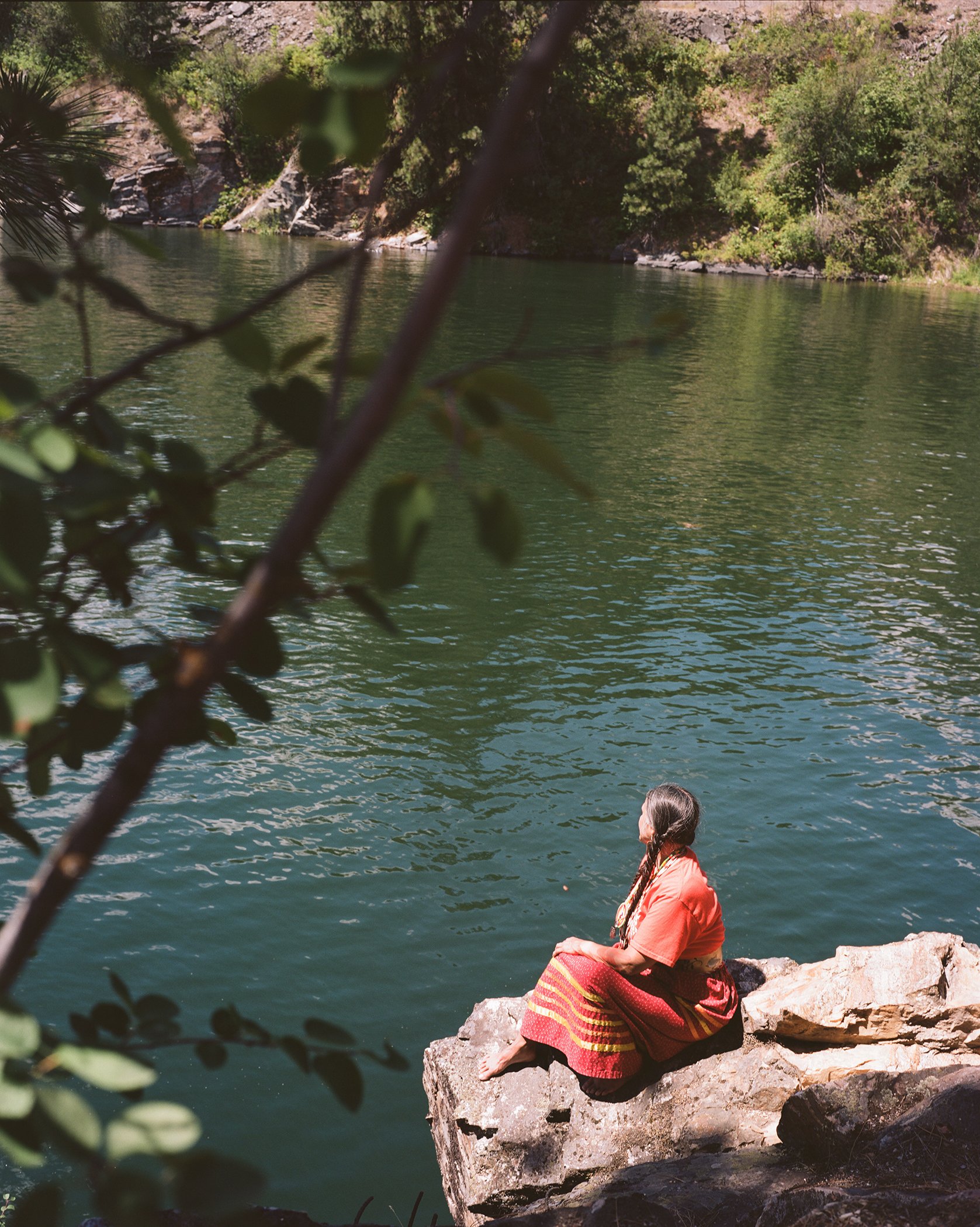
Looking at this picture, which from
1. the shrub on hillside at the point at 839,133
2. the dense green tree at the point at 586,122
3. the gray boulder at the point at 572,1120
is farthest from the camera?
the shrub on hillside at the point at 839,133

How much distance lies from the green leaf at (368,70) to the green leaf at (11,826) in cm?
92

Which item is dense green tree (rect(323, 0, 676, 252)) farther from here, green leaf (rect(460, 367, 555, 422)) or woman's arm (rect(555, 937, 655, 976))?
green leaf (rect(460, 367, 555, 422))

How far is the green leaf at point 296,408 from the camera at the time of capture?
3.51ft

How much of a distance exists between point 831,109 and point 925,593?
139 ft

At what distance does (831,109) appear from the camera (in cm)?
4691

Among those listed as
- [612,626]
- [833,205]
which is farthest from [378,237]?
[833,205]

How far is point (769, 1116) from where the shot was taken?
420 cm

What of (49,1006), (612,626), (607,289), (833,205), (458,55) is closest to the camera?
(458,55)

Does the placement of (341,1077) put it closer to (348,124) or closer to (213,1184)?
(213,1184)

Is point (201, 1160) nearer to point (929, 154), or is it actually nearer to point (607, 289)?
point (607, 289)

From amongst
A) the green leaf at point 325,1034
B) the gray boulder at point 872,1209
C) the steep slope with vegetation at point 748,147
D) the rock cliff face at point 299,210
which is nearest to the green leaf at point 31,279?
the green leaf at point 325,1034

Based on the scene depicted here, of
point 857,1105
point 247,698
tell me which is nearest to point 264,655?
point 247,698

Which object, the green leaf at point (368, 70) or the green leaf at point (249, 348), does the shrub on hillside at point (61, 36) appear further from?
the green leaf at point (368, 70)

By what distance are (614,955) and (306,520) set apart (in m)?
4.04
